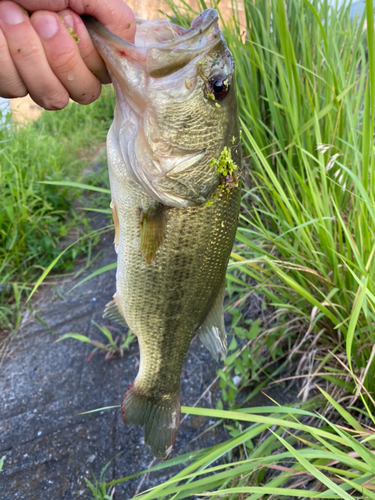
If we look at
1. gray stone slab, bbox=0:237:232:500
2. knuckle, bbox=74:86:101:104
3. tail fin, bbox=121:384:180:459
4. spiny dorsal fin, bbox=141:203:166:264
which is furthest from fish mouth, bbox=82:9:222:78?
gray stone slab, bbox=0:237:232:500

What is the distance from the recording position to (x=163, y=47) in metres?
1.10

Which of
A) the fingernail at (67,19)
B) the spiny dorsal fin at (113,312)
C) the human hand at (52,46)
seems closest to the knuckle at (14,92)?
the human hand at (52,46)

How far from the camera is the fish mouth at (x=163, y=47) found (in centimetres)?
105

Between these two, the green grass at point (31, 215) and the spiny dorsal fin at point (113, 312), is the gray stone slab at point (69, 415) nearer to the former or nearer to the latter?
the green grass at point (31, 215)

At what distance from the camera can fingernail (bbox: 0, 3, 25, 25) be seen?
0.94 meters

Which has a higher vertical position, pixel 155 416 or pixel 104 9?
pixel 104 9

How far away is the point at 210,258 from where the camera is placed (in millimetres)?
1295

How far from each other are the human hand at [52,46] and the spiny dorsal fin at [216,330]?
890 millimetres

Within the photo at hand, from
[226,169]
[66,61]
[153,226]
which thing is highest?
[66,61]

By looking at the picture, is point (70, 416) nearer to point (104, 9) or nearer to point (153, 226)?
point (153, 226)

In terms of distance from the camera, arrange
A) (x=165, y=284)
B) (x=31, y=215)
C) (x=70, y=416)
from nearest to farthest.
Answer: (x=165, y=284), (x=70, y=416), (x=31, y=215)

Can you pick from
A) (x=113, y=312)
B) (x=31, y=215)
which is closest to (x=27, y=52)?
(x=113, y=312)

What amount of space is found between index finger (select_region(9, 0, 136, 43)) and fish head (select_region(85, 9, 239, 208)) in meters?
0.08

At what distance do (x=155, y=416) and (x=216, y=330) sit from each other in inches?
17.5
